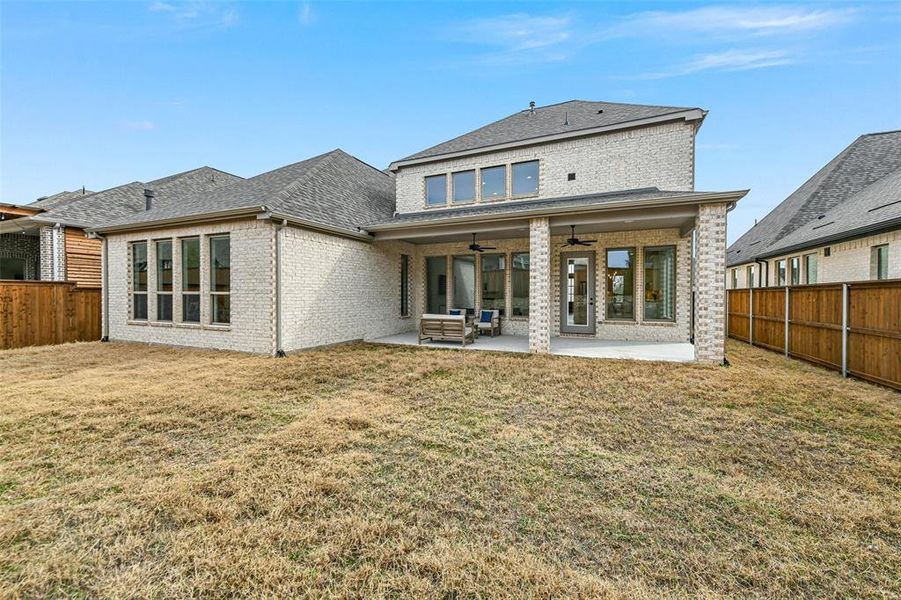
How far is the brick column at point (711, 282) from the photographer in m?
7.53

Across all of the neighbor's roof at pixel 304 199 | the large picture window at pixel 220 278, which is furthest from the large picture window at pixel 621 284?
the large picture window at pixel 220 278

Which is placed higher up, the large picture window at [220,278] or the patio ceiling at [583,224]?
the patio ceiling at [583,224]

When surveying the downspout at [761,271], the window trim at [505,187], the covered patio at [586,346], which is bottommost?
the covered patio at [586,346]

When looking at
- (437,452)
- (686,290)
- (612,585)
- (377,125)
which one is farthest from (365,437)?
(377,125)

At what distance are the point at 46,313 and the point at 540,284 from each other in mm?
14474

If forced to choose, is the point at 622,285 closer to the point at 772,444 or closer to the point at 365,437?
the point at 772,444

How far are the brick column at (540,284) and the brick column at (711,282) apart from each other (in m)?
3.18

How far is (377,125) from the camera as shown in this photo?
60.2 feet

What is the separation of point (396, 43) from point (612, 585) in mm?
15866

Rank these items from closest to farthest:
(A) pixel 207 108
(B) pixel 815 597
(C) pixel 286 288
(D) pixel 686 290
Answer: (B) pixel 815 597
(C) pixel 286 288
(D) pixel 686 290
(A) pixel 207 108

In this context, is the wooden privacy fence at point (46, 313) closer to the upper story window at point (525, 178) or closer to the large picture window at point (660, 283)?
the upper story window at point (525, 178)

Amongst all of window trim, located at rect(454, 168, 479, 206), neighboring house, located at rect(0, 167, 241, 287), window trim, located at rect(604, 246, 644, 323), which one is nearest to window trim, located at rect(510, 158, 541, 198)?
window trim, located at rect(454, 168, 479, 206)

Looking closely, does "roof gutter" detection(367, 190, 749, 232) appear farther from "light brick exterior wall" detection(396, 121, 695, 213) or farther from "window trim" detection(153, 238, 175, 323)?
"window trim" detection(153, 238, 175, 323)

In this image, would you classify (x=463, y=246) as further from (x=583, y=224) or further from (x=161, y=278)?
(x=161, y=278)
